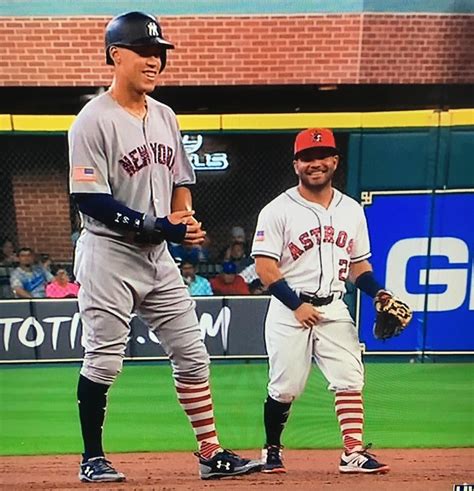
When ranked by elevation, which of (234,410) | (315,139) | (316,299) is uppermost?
(315,139)

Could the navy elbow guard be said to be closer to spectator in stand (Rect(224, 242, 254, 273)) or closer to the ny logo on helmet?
spectator in stand (Rect(224, 242, 254, 273))

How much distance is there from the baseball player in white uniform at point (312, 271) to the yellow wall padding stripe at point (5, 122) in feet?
1.98

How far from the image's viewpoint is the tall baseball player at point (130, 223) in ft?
4.33

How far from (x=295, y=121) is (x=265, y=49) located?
170 mm

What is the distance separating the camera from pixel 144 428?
62.2 inches

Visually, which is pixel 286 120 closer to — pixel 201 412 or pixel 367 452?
pixel 201 412

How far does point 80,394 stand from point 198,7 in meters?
0.91

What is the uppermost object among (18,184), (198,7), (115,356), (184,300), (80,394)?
(198,7)

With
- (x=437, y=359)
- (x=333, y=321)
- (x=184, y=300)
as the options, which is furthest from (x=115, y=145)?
(x=437, y=359)

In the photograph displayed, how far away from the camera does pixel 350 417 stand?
1560mm

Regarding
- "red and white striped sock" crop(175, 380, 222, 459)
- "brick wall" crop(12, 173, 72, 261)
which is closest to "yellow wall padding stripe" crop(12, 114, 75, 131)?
"brick wall" crop(12, 173, 72, 261)

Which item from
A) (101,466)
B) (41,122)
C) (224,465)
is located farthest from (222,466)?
(41,122)

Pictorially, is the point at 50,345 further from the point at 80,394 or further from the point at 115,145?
the point at 115,145

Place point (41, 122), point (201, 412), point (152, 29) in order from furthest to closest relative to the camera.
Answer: point (201, 412)
point (41, 122)
point (152, 29)
